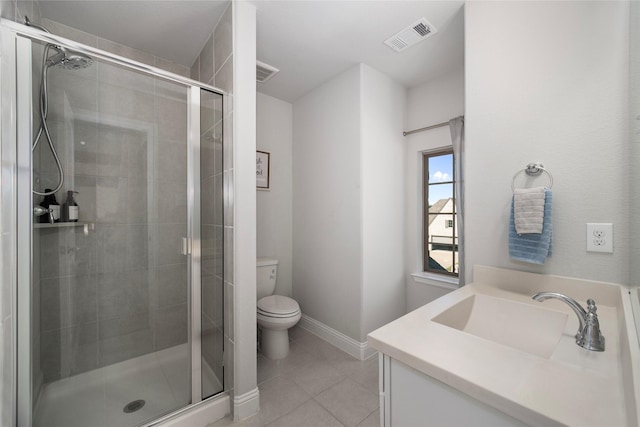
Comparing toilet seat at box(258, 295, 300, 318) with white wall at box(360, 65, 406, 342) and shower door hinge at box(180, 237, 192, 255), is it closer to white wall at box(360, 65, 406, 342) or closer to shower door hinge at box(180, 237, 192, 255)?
white wall at box(360, 65, 406, 342)

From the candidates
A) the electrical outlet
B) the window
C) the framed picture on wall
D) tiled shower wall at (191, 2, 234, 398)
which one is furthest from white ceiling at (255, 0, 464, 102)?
the electrical outlet

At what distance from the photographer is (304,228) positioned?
2814 mm

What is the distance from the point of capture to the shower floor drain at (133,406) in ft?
4.73

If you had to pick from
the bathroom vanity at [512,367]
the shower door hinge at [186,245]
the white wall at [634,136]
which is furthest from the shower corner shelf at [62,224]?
the white wall at [634,136]

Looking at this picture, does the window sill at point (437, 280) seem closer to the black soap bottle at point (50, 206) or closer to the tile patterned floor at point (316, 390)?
the tile patterned floor at point (316, 390)

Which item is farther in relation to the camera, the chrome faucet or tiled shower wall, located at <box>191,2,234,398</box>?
tiled shower wall, located at <box>191,2,234,398</box>

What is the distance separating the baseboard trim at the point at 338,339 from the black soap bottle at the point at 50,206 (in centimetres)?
217

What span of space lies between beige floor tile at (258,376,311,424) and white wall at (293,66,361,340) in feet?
2.27

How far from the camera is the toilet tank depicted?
246 centimetres

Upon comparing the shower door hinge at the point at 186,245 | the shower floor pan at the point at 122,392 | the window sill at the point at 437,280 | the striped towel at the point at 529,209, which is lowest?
the shower floor pan at the point at 122,392

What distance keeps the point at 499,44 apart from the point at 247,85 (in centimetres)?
143

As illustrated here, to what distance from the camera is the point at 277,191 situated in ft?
9.48

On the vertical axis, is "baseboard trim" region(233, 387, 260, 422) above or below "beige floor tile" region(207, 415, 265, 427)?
above

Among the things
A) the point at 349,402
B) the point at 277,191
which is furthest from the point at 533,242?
the point at 277,191
